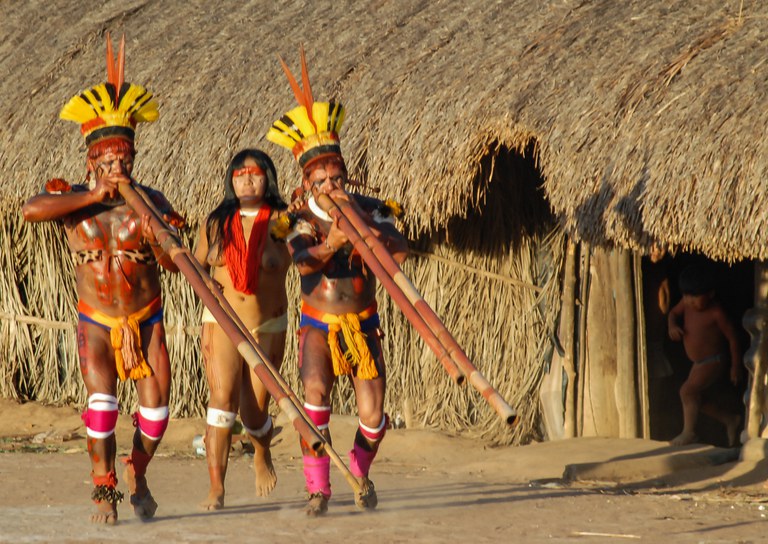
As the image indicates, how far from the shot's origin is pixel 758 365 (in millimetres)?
7777

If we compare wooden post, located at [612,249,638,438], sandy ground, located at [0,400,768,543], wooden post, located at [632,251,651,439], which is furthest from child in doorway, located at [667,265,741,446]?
sandy ground, located at [0,400,768,543]

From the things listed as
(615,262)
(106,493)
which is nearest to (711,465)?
(615,262)

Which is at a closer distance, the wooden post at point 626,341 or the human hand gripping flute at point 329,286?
the human hand gripping flute at point 329,286

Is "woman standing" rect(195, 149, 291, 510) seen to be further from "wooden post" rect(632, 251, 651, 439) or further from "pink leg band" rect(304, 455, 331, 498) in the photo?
"wooden post" rect(632, 251, 651, 439)

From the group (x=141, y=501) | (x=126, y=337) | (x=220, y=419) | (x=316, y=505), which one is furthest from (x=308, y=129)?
(x=141, y=501)

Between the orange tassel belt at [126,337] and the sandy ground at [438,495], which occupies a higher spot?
the orange tassel belt at [126,337]

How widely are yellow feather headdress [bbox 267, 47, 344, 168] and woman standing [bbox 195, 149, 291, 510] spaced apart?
184 millimetres

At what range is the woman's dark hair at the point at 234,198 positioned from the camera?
6.48 metres

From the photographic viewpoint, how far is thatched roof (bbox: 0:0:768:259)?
7234mm

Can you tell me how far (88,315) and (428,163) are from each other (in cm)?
273

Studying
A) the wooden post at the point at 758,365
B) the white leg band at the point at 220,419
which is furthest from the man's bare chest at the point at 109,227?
the wooden post at the point at 758,365

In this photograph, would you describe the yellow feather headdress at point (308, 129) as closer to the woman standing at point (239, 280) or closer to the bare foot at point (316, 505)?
the woman standing at point (239, 280)

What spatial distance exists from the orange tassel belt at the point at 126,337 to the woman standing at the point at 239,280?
1.42ft

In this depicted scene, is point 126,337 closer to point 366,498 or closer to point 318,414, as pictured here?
point 318,414
